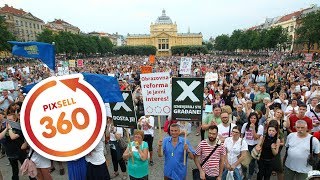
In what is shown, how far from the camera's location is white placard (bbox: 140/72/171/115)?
4836 millimetres

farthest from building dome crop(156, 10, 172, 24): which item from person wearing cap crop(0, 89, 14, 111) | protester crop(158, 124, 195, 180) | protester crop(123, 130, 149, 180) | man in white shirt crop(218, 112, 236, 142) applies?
protester crop(158, 124, 195, 180)

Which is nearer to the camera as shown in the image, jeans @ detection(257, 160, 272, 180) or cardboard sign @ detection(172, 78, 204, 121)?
cardboard sign @ detection(172, 78, 204, 121)

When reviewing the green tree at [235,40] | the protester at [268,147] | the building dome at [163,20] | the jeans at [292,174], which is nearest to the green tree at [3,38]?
the protester at [268,147]

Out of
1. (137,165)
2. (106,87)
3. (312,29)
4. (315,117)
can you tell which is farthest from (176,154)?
(312,29)

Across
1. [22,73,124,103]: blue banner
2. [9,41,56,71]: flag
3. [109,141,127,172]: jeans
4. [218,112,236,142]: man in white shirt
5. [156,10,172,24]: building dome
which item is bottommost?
[109,141,127,172]: jeans

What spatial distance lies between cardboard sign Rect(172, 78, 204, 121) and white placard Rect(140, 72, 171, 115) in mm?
199

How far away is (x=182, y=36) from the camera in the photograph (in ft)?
470

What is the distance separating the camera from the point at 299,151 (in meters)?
4.81

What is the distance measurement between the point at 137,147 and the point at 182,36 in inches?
5604

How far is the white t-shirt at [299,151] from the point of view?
15.6 ft

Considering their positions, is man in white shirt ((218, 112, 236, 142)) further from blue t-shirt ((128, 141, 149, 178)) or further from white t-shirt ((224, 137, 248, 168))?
blue t-shirt ((128, 141, 149, 178))

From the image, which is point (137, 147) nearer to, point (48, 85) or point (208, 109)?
point (48, 85)

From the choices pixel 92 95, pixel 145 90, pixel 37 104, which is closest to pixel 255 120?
pixel 145 90

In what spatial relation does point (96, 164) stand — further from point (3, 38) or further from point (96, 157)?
point (3, 38)
